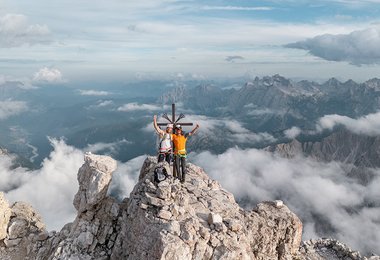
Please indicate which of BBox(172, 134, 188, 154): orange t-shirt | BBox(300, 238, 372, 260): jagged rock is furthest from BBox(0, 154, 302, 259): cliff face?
BBox(300, 238, 372, 260): jagged rock

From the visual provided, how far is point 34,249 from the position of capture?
127 ft

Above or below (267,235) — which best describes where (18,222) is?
below

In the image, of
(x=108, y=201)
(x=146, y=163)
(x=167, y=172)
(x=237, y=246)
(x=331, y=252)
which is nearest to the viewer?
(x=237, y=246)

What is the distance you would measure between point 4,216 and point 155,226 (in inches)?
878

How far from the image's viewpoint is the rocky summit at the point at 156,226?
2788cm

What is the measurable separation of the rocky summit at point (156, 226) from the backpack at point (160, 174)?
1.73 feet

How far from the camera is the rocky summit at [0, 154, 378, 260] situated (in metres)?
27.9

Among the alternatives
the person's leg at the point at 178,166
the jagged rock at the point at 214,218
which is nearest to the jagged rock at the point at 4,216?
the person's leg at the point at 178,166

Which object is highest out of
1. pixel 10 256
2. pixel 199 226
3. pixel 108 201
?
pixel 199 226

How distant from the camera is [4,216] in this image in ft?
134

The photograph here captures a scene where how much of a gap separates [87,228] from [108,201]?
132 inches

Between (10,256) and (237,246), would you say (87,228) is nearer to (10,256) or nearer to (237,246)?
(10,256)

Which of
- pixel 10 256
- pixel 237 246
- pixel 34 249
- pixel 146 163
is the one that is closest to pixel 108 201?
pixel 146 163

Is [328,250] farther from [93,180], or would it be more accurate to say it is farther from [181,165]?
[93,180]
